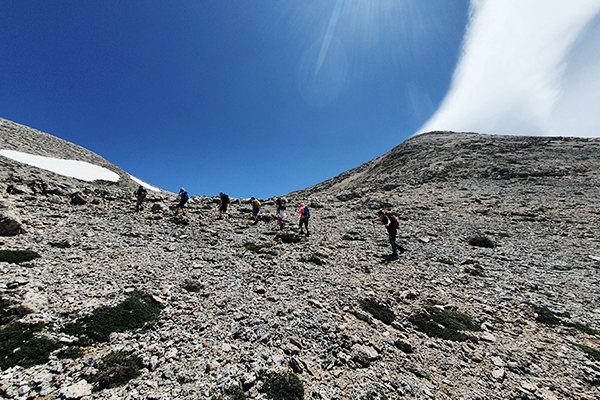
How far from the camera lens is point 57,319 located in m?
6.20

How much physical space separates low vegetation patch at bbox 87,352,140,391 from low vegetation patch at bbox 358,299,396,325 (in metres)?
7.00

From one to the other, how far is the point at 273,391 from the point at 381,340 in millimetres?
3624

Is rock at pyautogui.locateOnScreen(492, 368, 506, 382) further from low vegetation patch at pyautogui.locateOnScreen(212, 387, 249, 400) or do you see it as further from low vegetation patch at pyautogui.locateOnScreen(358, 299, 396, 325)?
low vegetation patch at pyautogui.locateOnScreen(212, 387, 249, 400)

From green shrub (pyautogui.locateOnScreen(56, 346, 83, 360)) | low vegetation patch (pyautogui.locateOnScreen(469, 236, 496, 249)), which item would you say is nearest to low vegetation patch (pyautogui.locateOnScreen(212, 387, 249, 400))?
green shrub (pyautogui.locateOnScreen(56, 346, 83, 360))

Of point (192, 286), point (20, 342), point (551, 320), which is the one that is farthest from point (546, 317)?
point (20, 342)

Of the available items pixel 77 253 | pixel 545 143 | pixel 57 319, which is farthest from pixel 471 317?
pixel 545 143

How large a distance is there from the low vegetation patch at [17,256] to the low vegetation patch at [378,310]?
13.5 meters

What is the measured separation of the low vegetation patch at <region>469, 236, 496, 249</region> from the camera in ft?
55.8

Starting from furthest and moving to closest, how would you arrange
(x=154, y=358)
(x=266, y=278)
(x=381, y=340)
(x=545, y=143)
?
1. (x=545, y=143)
2. (x=266, y=278)
3. (x=381, y=340)
4. (x=154, y=358)

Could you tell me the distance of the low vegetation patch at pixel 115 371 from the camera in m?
4.61

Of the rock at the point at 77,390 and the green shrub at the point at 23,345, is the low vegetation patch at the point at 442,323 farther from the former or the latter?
the green shrub at the point at 23,345

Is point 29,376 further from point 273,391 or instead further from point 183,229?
point 183,229

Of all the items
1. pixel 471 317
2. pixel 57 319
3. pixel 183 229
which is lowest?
pixel 471 317

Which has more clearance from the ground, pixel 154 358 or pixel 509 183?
pixel 509 183
